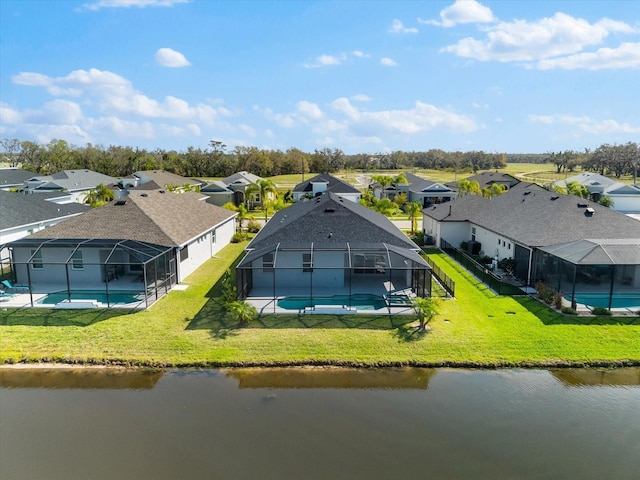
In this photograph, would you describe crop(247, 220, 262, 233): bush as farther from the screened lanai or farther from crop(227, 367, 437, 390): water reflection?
crop(227, 367, 437, 390): water reflection

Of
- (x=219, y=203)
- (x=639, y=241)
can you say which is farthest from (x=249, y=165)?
(x=639, y=241)

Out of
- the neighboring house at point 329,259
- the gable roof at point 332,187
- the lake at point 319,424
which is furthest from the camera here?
the gable roof at point 332,187

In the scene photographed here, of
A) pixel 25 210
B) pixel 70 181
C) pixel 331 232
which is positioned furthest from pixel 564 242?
pixel 70 181

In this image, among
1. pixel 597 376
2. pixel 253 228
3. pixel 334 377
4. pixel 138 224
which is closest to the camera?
pixel 334 377

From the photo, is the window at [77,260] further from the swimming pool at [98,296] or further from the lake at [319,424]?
the lake at [319,424]

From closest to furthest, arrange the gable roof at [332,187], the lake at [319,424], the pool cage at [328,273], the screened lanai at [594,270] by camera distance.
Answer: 1. the lake at [319,424]
2. the screened lanai at [594,270]
3. the pool cage at [328,273]
4. the gable roof at [332,187]

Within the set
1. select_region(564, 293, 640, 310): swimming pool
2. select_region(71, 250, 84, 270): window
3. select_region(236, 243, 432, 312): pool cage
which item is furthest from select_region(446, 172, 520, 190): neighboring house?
select_region(71, 250, 84, 270): window

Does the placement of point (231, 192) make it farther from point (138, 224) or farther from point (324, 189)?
point (138, 224)

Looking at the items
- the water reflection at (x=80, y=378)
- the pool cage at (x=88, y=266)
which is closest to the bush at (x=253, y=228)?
the pool cage at (x=88, y=266)
